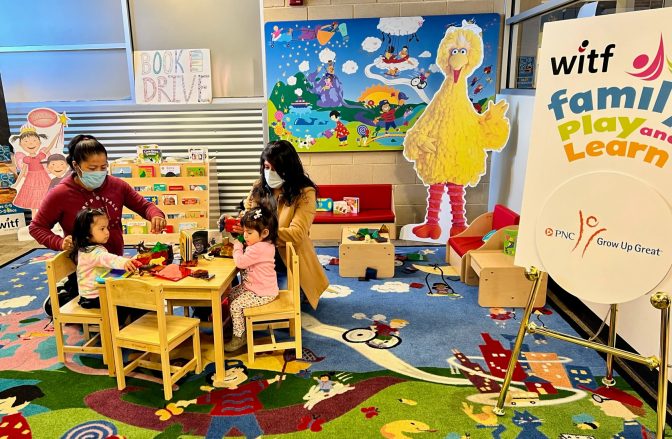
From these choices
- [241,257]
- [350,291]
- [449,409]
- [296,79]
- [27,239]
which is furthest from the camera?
[27,239]

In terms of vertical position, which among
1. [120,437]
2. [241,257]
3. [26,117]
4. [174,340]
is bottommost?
[120,437]

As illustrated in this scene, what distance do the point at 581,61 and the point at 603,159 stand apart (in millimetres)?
459

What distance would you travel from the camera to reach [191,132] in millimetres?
6246

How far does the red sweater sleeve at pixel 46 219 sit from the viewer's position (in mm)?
3283

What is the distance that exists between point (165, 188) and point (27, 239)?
1880 mm

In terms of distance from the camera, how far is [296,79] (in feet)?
18.5

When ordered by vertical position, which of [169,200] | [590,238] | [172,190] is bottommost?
[169,200]

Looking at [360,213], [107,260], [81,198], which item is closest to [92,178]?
[81,198]

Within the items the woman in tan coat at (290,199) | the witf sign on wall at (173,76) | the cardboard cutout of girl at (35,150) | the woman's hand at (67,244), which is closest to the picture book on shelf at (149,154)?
the witf sign on wall at (173,76)

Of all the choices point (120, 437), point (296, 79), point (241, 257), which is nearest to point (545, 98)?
point (241, 257)

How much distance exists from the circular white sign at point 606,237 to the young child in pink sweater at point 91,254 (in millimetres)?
2346

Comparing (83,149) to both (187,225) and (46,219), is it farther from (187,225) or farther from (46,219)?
(187,225)

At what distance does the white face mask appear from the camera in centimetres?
363

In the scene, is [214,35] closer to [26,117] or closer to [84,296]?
[26,117]
